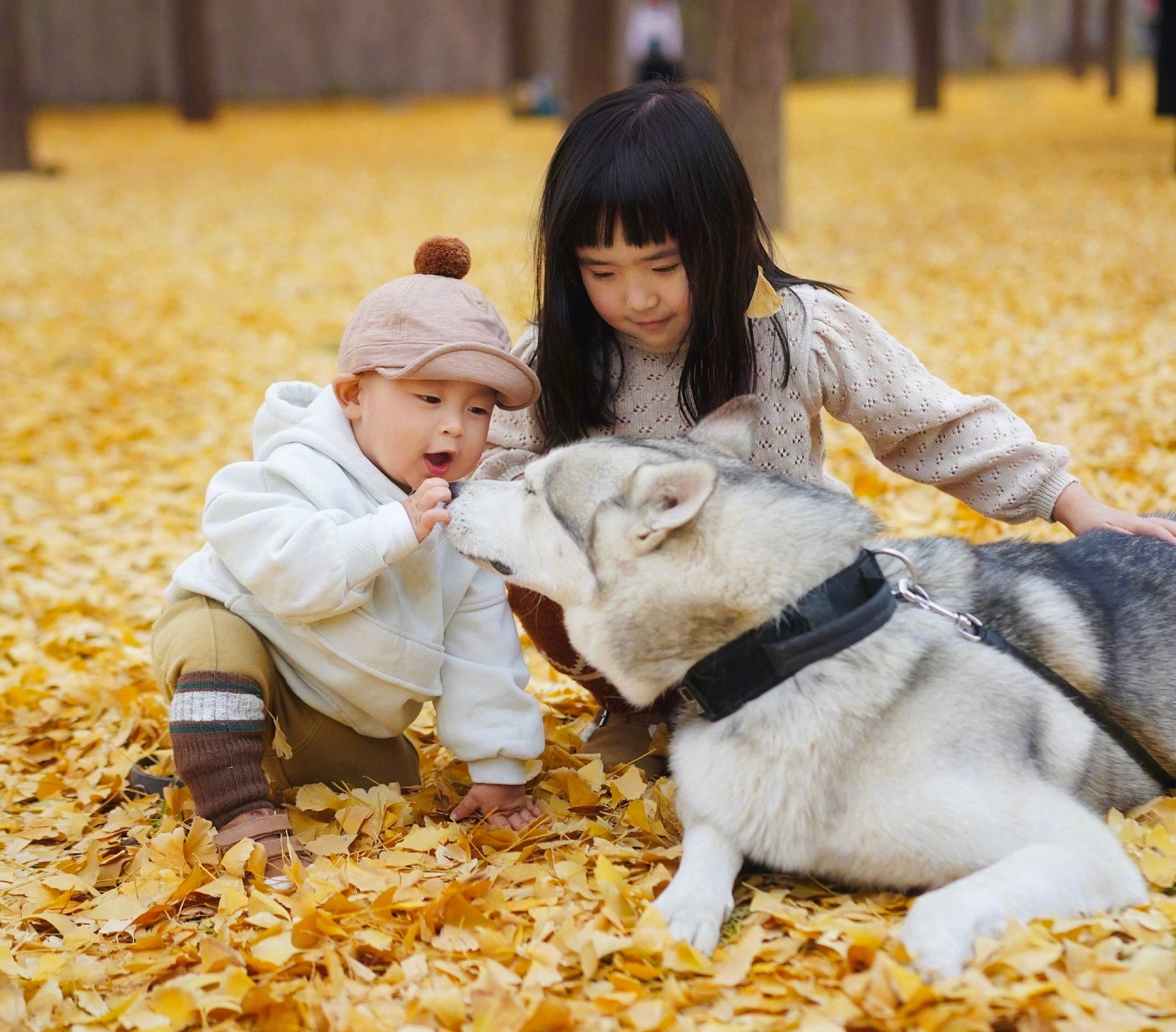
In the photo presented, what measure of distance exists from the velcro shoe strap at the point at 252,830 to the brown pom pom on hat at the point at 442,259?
1474mm

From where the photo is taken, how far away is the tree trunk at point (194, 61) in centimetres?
2295

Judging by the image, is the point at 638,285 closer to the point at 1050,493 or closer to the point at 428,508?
the point at 428,508

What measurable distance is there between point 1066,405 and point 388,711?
4.88 metres

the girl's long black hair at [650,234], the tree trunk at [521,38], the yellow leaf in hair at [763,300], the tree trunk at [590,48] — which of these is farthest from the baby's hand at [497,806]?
the tree trunk at [521,38]

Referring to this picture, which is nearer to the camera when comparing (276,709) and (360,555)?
(360,555)

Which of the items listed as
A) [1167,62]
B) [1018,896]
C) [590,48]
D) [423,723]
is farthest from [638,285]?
[590,48]

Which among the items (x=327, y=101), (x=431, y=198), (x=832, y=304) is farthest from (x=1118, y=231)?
(x=327, y=101)

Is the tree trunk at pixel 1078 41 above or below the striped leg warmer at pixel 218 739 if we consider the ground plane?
above

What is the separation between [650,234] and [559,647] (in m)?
1.28

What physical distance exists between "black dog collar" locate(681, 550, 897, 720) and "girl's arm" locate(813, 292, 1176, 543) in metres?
1.13

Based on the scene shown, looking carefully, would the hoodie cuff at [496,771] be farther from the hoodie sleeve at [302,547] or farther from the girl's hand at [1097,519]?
the girl's hand at [1097,519]

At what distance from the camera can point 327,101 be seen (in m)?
27.7

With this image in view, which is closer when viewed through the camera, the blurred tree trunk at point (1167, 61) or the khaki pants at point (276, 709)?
the khaki pants at point (276, 709)

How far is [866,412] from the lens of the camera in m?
3.71
